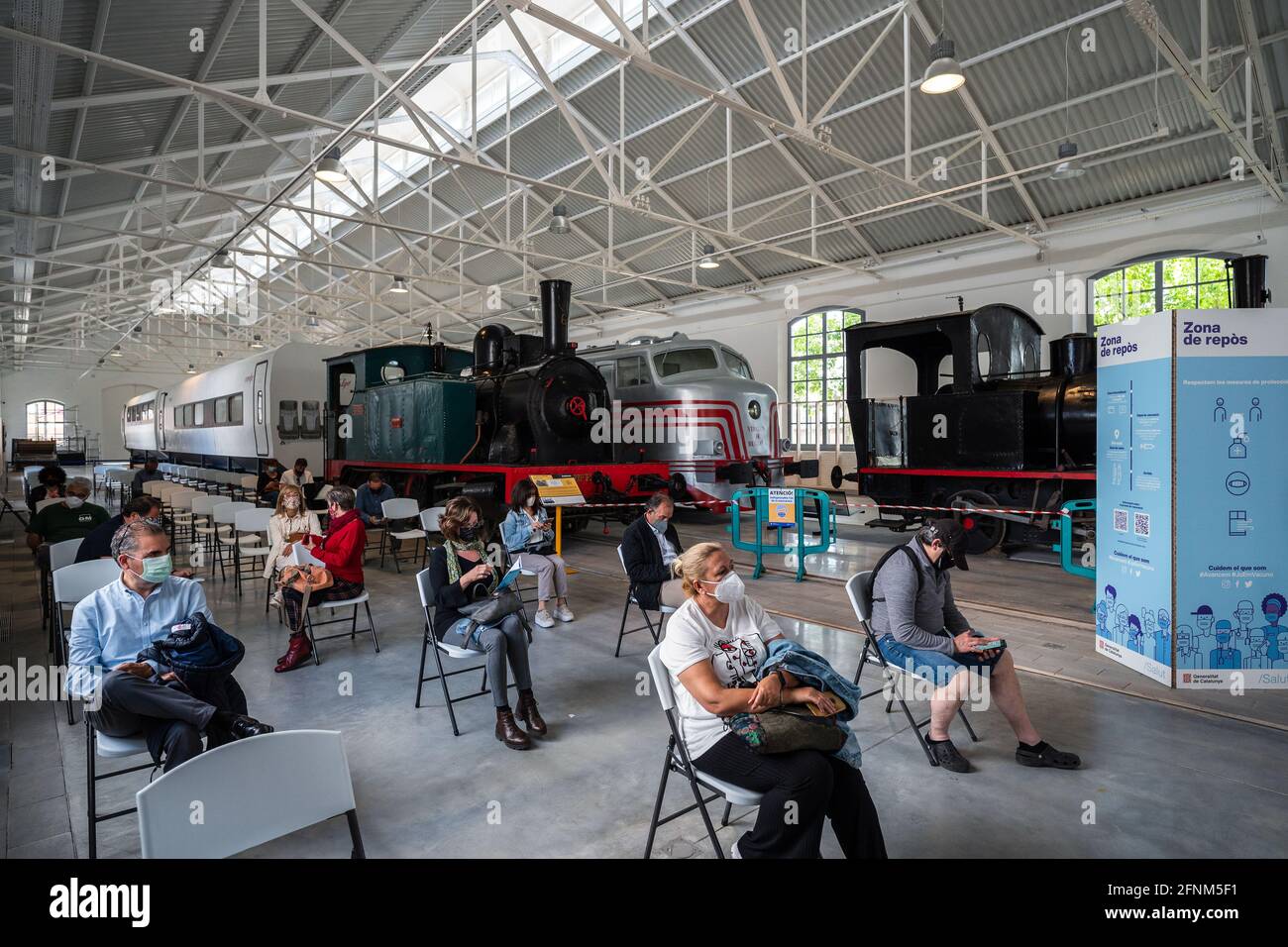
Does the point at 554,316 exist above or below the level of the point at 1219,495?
above

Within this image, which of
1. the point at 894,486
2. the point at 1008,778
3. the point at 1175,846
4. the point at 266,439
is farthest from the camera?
the point at 266,439

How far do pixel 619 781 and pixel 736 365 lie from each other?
9310 mm

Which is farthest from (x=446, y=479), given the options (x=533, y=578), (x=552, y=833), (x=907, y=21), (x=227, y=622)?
(x=907, y=21)

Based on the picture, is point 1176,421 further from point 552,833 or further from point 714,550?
point 552,833

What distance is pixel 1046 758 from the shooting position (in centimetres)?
303

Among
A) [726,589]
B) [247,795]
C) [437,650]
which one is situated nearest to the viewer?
[247,795]

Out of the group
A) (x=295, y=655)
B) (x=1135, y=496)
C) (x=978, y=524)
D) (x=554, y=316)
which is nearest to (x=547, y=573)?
(x=295, y=655)

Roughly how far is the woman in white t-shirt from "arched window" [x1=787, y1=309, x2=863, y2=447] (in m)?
14.7

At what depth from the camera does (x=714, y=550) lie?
257 cm

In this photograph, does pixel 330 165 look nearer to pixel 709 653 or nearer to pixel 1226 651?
pixel 709 653

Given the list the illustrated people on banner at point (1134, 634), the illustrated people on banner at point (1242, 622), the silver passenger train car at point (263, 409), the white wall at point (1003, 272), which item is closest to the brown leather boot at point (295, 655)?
the illustrated people on banner at point (1134, 634)

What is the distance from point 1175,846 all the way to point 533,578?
552 cm

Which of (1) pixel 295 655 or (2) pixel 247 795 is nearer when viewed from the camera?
(2) pixel 247 795
